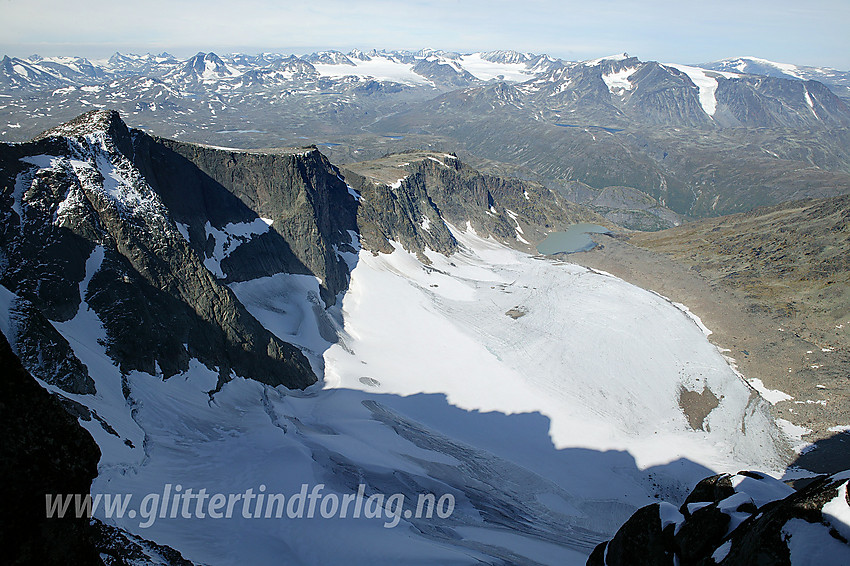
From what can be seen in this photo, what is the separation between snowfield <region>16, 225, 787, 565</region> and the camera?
24156mm

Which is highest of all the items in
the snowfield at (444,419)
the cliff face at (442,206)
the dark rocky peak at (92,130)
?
the dark rocky peak at (92,130)

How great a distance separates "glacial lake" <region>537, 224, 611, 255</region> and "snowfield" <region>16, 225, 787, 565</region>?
37.9 metres

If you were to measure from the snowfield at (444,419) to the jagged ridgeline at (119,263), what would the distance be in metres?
1.54

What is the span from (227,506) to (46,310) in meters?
16.8

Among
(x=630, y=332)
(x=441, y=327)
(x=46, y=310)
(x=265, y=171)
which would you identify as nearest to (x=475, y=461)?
(x=441, y=327)

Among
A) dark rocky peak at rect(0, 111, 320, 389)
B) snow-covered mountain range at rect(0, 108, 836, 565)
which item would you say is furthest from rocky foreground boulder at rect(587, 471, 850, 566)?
dark rocky peak at rect(0, 111, 320, 389)

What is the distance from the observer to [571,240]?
146m

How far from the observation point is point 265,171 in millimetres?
73812

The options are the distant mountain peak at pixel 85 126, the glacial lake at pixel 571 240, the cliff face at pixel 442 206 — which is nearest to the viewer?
the distant mountain peak at pixel 85 126

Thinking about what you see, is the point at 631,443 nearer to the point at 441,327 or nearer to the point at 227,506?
the point at 441,327

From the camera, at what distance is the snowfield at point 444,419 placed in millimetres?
24156

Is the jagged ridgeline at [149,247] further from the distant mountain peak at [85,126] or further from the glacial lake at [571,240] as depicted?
the glacial lake at [571,240]

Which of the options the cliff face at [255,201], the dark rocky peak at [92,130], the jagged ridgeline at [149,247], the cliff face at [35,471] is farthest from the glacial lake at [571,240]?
the cliff face at [35,471]

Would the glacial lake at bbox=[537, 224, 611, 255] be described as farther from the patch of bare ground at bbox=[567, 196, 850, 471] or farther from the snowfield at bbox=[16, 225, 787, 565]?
the snowfield at bbox=[16, 225, 787, 565]
